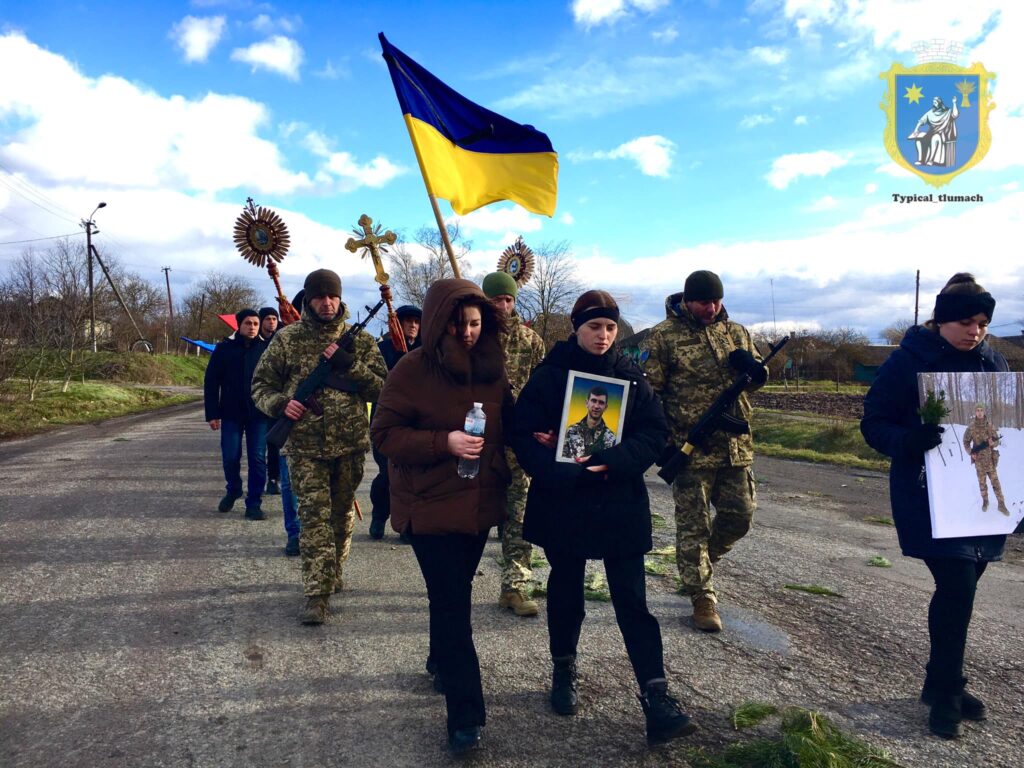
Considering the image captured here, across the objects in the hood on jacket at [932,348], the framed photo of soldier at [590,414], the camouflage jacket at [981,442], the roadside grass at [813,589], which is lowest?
the roadside grass at [813,589]

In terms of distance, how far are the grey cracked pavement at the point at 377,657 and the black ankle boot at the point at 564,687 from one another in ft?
0.20

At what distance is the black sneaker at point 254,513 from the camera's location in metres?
7.45

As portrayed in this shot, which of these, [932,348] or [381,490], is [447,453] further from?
[381,490]

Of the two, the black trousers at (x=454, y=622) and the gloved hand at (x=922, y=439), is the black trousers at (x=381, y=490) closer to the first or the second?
the black trousers at (x=454, y=622)

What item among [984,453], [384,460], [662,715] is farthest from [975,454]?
[384,460]

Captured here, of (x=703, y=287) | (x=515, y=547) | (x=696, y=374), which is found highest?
(x=703, y=287)

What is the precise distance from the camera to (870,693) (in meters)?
3.60

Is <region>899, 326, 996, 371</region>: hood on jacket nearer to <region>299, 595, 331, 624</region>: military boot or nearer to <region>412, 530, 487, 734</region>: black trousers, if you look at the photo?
<region>412, 530, 487, 734</region>: black trousers

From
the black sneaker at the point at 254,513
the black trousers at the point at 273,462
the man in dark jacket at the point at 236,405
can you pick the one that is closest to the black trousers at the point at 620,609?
the black sneaker at the point at 254,513

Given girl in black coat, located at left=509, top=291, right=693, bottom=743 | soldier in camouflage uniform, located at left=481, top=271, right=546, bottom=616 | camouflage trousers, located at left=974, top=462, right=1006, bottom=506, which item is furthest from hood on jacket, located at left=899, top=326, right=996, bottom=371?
soldier in camouflage uniform, located at left=481, top=271, right=546, bottom=616

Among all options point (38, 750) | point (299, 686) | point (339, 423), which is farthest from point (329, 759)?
point (339, 423)

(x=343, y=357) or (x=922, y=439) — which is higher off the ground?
(x=343, y=357)

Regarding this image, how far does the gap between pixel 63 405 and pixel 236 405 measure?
52.3ft

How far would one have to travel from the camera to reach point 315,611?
450 cm
